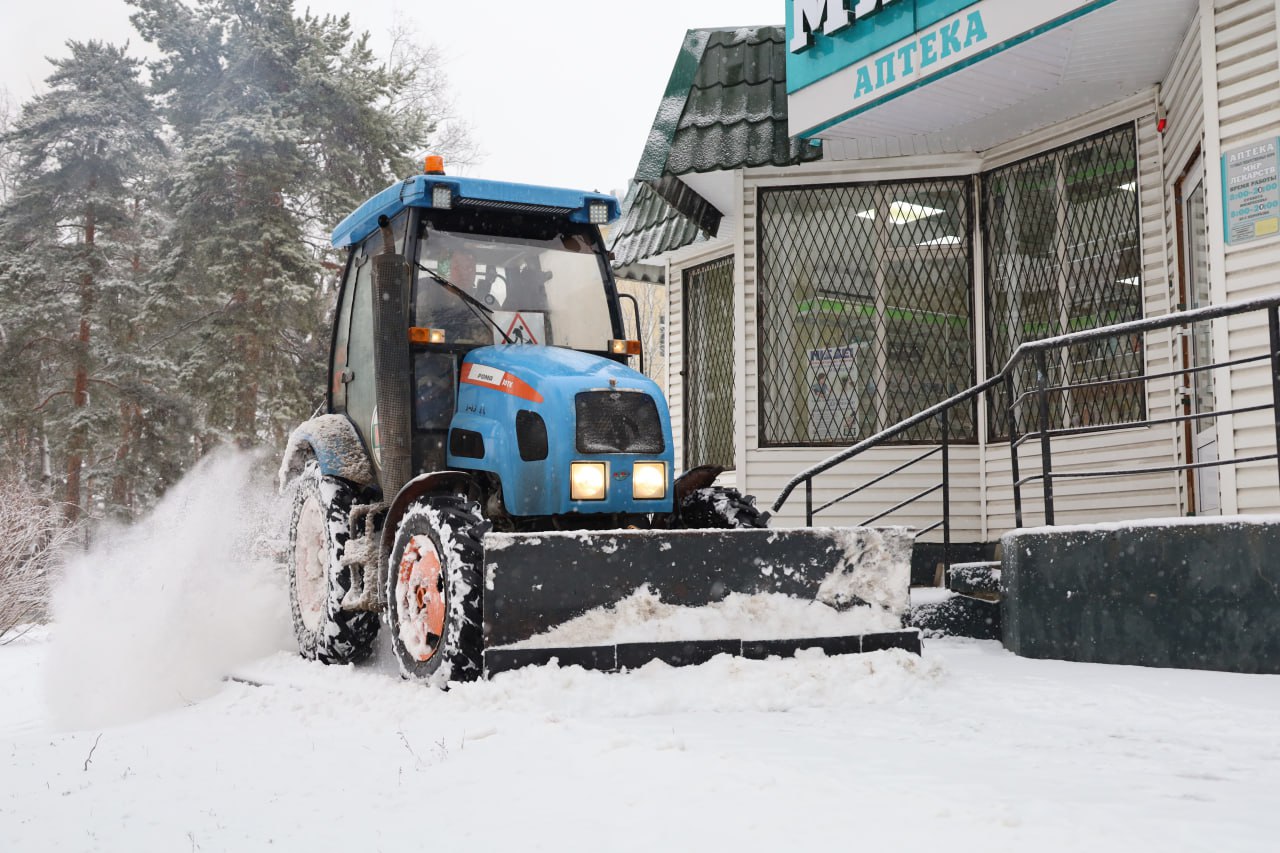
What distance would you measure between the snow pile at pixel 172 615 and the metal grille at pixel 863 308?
4756mm

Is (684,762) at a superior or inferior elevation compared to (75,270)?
inferior

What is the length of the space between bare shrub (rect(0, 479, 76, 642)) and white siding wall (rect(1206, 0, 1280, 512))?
14.6 metres

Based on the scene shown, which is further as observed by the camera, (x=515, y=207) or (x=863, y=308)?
(x=863, y=308)

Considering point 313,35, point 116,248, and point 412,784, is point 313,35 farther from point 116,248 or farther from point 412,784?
point 412,784

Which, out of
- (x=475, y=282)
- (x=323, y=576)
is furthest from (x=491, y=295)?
(x=323, y=576)

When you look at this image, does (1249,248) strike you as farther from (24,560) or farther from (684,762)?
(24,560)

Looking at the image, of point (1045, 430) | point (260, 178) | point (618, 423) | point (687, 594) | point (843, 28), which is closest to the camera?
point (687, 594)

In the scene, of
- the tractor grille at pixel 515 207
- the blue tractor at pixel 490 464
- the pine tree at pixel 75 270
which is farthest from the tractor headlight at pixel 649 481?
the pine tree at pixel 75 270

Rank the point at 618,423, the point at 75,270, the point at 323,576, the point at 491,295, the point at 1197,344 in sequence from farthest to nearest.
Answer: the point at 75,270
the point at 1197,344
the point at 323,576
the point at 491,295
the point at 618,423

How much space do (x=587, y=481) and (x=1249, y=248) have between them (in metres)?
4.47

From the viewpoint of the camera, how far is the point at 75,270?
23.4m

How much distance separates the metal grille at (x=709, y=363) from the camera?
12.5 m

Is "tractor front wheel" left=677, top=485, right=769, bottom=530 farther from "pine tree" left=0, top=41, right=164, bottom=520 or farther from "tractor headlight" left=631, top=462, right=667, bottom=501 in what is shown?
"pine tree" left=0, top=41, right=164, bottom=520

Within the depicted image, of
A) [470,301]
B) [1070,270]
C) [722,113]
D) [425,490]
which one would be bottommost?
[425,490]
